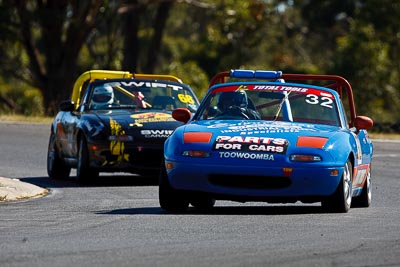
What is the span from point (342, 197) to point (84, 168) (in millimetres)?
5538

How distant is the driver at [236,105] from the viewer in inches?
495

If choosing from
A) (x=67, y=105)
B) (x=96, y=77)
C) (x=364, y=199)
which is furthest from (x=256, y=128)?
(x=96, y=77)

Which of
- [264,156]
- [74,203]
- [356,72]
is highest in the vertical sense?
[264,156]

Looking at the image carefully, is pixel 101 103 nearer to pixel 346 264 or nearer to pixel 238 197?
pixel 238 197

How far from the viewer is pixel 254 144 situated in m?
11.3

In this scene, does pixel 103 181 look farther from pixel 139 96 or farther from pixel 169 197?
pixel 169 197

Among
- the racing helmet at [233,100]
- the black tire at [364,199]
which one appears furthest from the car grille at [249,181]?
A: the black tire at [364,199]

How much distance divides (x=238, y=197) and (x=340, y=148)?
3.45 feet

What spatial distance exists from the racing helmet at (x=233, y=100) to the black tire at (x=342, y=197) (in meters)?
1.43

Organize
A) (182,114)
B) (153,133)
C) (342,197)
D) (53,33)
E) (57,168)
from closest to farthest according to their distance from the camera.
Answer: (342,197)
(182,114)
(153,133)
(57,168)
(53,33)

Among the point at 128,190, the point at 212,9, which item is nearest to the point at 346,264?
the point at 128,190

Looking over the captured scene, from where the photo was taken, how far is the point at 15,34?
131 ft

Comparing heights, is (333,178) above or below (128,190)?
above

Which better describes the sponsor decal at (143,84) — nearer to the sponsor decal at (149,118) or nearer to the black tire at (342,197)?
the sponsor decal at (149,118)
